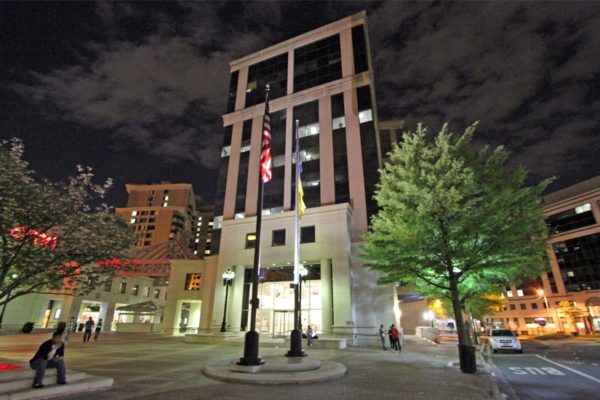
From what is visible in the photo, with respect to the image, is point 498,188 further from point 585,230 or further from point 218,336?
point 585,230

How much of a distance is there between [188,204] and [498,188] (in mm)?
124494

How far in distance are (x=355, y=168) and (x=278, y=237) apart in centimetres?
1085

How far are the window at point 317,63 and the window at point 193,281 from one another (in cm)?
2655

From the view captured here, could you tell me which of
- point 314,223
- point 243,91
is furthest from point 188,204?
point 314,223

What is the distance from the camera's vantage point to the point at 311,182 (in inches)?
1356

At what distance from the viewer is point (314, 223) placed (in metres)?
30.7

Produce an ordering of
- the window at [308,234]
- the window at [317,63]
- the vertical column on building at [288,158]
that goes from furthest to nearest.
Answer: the window at [317,63] < the vertical column on building at [288,158] < the window at [308,234]

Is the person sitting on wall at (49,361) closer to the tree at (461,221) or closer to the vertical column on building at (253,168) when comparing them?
the tree at (461,221)

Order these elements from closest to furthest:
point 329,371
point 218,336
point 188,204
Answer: point 329,371, point 218,336, point 188,204

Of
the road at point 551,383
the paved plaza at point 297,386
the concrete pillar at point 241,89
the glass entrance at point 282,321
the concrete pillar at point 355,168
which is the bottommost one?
the road at point 551,383

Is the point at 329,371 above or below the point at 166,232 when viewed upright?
below

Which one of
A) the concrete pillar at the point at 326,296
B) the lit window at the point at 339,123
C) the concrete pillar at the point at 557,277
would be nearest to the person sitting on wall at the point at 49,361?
the concrete pillar at the point at 326,296

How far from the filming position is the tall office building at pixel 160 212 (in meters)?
115

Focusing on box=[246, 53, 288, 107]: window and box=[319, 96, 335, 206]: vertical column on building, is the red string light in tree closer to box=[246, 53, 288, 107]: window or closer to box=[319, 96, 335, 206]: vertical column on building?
box=[319, 96, 335, 206]: vertical column on building
